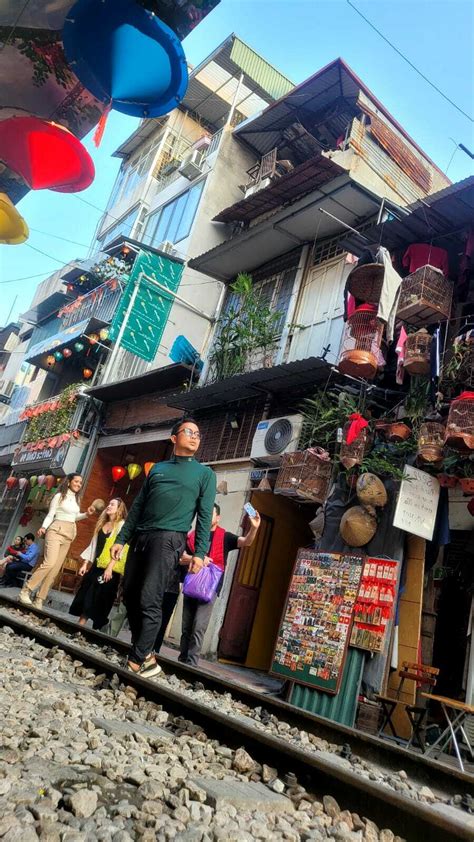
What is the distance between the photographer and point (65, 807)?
5.49 ft

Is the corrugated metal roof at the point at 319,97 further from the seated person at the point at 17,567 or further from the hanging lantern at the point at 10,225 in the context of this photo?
the seated person at the point at 17,567

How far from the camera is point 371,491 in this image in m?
7.53

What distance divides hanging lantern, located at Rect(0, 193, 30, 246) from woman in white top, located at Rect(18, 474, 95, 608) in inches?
154

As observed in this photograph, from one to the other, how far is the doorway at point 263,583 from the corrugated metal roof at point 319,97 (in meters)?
11.7

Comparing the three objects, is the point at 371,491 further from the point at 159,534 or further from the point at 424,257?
the point at 424,257

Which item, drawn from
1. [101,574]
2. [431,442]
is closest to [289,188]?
[431,442]

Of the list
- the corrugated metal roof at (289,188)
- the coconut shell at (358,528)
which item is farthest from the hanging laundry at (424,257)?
the coconut shell at (358,528)

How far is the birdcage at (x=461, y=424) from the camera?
6602 mm

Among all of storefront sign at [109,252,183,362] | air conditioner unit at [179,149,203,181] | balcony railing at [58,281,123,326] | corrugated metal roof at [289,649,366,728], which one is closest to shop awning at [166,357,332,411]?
storefront sign at [109,252,183,362]

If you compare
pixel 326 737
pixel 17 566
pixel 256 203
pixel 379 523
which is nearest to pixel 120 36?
pixel 326 737

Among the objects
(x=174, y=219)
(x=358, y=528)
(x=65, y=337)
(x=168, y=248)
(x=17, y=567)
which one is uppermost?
(x=174, y=219)

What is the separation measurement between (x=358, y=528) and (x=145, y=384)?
416 inches

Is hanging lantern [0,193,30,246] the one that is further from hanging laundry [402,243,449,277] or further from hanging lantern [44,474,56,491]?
hanging lantern [44,474,56,491]

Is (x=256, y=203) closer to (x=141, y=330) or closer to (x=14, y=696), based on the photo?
(x=141, y=330)
